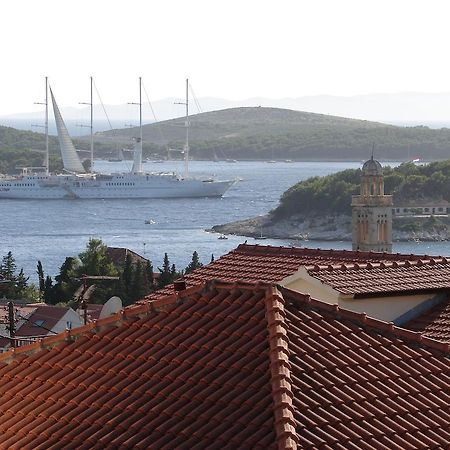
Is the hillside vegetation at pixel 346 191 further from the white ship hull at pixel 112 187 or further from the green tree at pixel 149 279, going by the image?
the green tree at pixel 149 279

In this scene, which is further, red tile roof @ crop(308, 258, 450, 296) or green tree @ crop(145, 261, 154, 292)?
green tree @ crop(145, 261, 154, 292)

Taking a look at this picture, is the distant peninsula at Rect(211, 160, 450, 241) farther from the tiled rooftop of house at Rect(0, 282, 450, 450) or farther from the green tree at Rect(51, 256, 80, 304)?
the tiled rooftop of house at Rect(0, 282, 450, 450)

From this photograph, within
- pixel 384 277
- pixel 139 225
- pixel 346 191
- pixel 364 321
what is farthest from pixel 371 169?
pixel 139 225

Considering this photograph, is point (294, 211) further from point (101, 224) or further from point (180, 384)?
point (180, 384)

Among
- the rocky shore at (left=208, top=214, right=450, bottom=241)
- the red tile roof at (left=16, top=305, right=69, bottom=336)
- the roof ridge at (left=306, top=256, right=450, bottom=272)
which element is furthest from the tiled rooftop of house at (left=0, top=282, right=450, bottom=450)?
the rocky shore at (left=208, top=214, right=450, bottom=241)

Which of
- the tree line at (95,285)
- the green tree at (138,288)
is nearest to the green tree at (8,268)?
the tree line at (95,285)

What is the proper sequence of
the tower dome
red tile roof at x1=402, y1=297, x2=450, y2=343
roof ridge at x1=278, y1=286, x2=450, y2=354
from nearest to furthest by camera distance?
1. roof ridge at x1=278, y1=286, x2=450, y2=354
2. red tile roof at x1=402, y1=297, x2=450, y2=343
3. the tower dome
